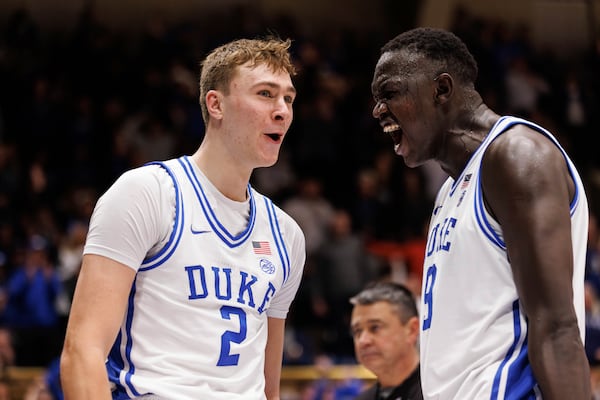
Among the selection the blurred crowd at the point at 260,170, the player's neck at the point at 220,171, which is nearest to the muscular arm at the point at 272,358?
the player's neck at the point at 220,171

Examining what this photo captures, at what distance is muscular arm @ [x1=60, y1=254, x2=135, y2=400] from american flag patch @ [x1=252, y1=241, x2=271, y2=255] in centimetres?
63

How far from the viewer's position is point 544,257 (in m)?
2.75

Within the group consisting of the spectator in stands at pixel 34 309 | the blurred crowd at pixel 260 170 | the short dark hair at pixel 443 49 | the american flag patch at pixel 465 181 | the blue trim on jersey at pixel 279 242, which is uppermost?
the short dark hair at pixel 443 49

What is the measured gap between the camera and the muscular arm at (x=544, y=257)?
2.72 metres

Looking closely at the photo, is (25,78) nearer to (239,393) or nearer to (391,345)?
(391,345)

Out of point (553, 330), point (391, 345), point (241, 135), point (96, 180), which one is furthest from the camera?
point (96, 180)

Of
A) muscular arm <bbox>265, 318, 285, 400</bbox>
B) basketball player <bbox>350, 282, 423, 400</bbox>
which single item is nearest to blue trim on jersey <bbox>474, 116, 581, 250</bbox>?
muscular arm <bbox>265, 318, 285, 400</bbox>

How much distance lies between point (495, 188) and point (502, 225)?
12 centimetres

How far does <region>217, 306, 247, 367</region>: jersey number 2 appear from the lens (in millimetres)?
3682

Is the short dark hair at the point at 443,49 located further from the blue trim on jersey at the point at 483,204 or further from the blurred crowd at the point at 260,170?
the blurred crowd at the point at 260,170

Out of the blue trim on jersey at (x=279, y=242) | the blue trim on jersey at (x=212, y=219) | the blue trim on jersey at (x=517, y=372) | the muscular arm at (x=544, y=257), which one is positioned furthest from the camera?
the blue trim on jersey at (x=279, y=242)

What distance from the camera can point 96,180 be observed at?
13.1 metres

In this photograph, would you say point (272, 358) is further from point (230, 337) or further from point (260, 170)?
point (260, 170)

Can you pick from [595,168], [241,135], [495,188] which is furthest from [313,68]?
[495,188]
